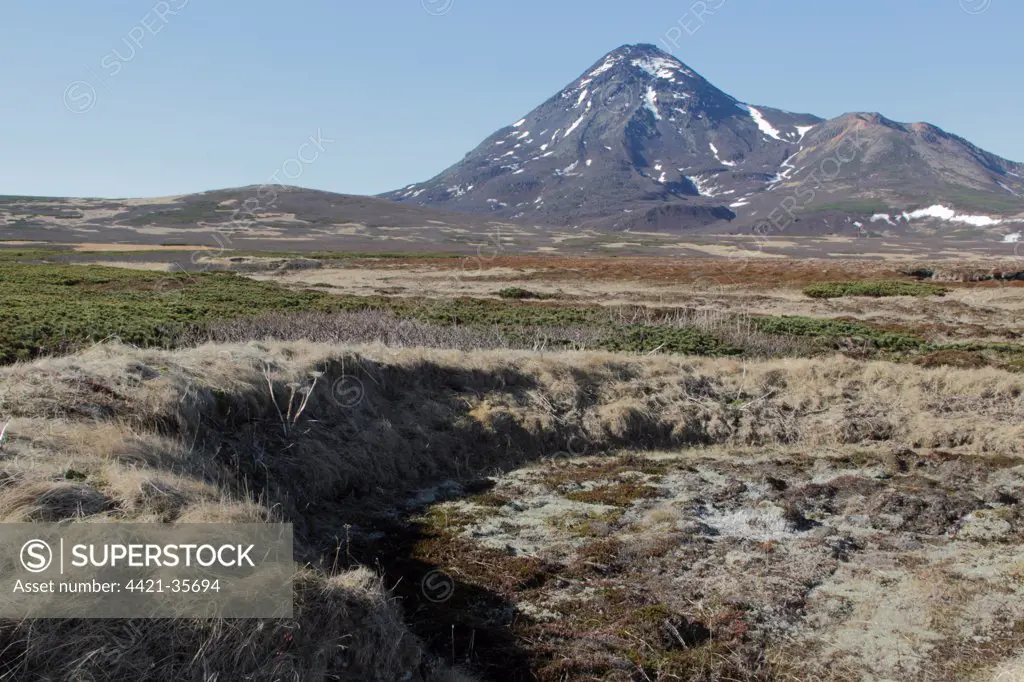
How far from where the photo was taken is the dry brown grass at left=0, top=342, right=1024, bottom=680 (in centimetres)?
507

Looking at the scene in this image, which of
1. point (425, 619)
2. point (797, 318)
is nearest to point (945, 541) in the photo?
point (425, 619)

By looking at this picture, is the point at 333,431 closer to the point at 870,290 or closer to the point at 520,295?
the point at 520,295

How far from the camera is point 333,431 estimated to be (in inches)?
438

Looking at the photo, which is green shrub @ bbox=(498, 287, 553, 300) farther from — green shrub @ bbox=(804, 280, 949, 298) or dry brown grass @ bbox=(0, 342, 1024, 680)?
dry brown grass @ bbox=(0, 342, 1024, 680)

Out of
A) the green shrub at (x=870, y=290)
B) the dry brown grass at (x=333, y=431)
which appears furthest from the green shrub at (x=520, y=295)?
the dry brown grass at (x=333, y=431)

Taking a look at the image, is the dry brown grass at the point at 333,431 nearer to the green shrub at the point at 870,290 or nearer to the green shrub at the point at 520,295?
the green shrub at the point at 520,295

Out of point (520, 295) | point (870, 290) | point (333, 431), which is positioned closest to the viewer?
point (333, 431)

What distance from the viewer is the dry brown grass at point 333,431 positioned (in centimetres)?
507

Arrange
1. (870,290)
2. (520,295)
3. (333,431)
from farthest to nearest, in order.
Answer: (870,290), (520,295), (333,431)

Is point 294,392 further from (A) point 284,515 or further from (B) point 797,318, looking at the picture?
(B) point 797,318

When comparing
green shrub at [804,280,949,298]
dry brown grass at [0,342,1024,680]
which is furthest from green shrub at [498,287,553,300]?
dry brown grass at [0,342,1024,680]

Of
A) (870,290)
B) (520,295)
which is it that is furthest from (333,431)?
(870,290)

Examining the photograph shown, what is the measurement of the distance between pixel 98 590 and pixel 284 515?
11.7 feet

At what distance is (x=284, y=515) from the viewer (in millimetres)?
8492
